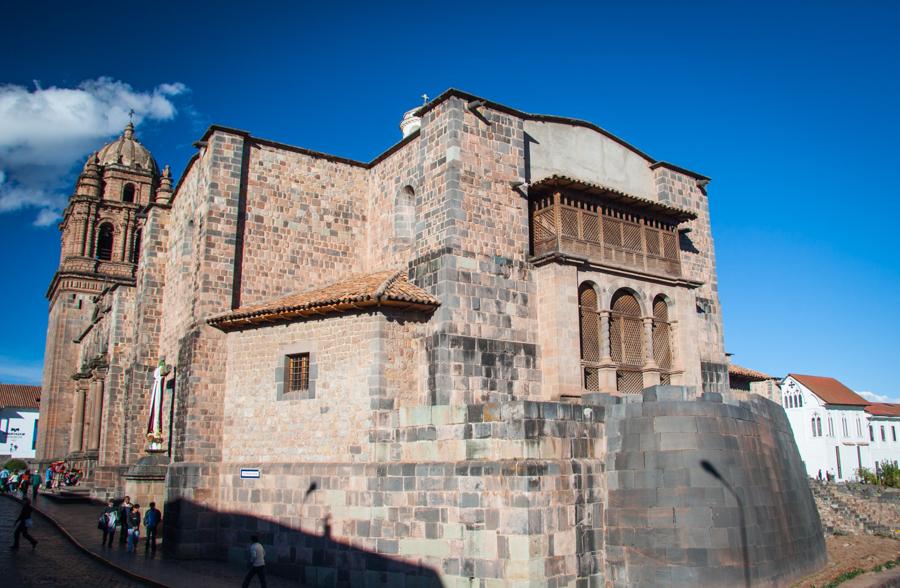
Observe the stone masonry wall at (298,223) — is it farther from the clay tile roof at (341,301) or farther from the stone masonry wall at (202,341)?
the clay tile roof at (341,301)

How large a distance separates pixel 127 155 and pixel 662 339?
1601 inches

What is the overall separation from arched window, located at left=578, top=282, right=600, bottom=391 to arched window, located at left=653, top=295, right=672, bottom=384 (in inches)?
87.4

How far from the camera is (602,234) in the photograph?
19.7m

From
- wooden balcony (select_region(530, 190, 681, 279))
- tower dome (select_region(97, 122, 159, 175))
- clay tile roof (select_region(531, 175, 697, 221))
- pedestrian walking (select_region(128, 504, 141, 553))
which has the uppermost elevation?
tower dome (select_region(97, 122, 159, 175))

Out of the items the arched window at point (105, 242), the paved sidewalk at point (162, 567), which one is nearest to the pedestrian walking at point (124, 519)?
the paved sidewalk at point (162, 567)

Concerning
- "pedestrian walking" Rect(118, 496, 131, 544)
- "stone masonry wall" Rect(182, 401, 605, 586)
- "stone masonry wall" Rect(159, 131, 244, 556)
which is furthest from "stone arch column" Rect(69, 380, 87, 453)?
"stone masonry wall" Rect(182, 401, 605, 586)

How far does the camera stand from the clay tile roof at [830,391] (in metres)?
52.0

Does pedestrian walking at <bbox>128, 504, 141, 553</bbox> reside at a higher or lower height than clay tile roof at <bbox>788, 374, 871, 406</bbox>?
lower

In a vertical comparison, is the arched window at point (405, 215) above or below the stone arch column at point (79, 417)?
above

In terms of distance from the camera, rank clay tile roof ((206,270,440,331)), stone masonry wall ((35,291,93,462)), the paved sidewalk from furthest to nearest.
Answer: stone masonry wall ((35,291,93,462)) < clay tile roof ((206,270,440,331)) < the paved sidewalk

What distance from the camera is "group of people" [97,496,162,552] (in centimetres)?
Result: 1831

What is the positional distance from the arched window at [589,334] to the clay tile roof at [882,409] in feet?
147

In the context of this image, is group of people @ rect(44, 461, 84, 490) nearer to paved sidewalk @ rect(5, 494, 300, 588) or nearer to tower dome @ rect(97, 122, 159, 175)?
paved sidewalk @ rect(5, 494, 300, 588)

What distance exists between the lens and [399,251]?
19938 millimetres
